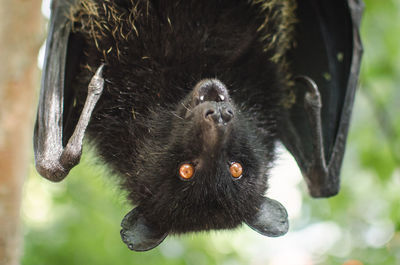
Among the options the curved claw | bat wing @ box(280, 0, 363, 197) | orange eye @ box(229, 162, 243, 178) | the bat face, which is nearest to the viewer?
the bat face

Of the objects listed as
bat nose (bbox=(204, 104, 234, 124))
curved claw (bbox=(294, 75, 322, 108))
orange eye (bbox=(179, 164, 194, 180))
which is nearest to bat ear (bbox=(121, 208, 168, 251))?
orange eye (bbox=(179, 164, 194, 180))

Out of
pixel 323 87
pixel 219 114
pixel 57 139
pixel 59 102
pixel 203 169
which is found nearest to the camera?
pixel 219 114

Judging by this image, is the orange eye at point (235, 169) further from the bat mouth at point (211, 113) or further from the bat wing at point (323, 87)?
the bat wing at point (323, 87)

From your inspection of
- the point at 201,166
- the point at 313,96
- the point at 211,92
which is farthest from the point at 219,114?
the point at 313,96

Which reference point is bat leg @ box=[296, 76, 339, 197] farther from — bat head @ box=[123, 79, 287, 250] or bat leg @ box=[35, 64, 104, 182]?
bat leg @ box=[35, 64, 104, 182]

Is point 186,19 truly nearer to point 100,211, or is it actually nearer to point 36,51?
point 36,51

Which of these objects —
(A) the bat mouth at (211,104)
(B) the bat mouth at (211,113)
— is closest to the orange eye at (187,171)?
(B) the bat mouth at (211,113)

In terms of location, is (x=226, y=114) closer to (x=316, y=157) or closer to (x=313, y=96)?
(x=313, y=96)
